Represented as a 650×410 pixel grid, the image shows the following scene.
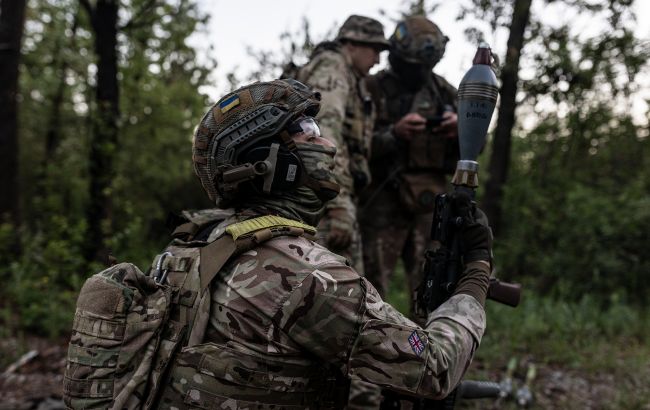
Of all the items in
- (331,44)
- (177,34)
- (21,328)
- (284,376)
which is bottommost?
(21,328)

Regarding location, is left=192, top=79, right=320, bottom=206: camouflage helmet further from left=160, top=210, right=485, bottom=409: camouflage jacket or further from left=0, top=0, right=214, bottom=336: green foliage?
left=0, top=0, right=214, bottom=336: green foliage

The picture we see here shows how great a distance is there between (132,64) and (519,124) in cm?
711

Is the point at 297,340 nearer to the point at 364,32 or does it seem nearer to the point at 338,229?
the point at 338,229

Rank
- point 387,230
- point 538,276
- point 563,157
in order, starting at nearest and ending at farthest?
point 387,230
point 538,276
point 563,157

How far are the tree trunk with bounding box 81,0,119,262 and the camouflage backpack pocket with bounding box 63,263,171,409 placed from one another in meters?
4.98

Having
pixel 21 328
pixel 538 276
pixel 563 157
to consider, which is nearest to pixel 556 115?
pixel 563 157

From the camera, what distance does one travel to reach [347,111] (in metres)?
4.02

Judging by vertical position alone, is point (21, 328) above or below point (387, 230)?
below

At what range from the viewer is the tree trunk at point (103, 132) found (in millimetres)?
7016

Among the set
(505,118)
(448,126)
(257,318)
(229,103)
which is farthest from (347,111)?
(505,118)

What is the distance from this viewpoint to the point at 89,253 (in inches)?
283

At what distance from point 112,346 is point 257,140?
786mm

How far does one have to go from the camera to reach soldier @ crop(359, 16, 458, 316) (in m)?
4.34

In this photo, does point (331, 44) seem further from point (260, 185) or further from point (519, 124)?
point (519, 124)
